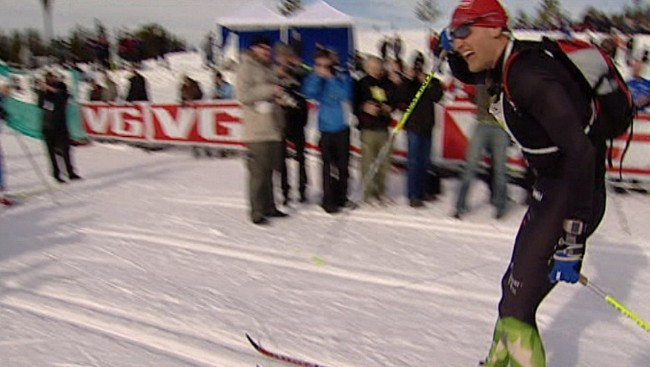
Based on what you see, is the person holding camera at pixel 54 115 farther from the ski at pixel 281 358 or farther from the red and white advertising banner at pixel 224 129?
the ski at pixel 281 358

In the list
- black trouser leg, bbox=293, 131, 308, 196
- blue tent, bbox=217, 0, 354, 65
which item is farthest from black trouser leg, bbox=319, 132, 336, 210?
blue tent, bbox=217, 0, 354, 65

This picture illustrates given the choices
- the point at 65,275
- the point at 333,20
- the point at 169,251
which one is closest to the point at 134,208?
the point at 169,251

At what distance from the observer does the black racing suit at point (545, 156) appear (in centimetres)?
190

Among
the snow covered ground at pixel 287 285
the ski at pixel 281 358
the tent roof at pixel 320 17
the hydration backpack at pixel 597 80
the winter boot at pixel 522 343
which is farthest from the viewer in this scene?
the tent roof at pixel 320 17

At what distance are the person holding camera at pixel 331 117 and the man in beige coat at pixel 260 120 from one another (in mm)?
431

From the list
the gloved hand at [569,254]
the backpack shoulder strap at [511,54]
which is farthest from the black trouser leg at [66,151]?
the gloved hand at [569,254]

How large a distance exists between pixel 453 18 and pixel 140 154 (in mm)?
10378

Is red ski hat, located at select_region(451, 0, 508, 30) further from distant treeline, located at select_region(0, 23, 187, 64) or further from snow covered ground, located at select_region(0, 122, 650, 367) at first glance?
distant treeline, located at select_region(0, 23, 187, 64)

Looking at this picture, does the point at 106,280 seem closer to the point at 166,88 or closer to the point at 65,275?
the point at 65,275

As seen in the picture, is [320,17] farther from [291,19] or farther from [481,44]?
[481,44]

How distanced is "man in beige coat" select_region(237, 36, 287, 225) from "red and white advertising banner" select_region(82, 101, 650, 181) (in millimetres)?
1713

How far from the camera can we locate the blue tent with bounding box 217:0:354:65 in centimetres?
1852

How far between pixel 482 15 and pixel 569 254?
2.95 feet

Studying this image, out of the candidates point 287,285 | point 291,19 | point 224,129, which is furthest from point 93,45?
point 287,285
